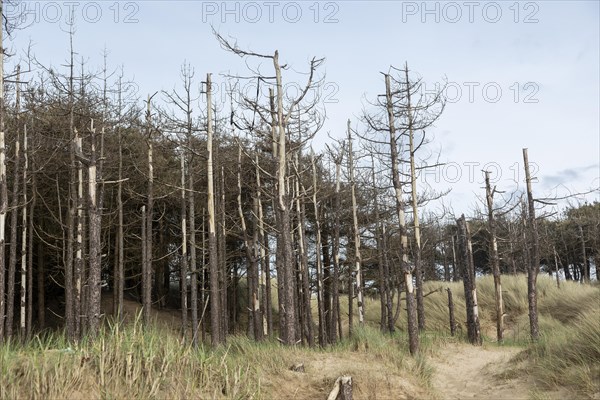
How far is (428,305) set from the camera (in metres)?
24.0

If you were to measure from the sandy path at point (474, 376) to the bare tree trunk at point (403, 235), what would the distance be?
37.9 inches

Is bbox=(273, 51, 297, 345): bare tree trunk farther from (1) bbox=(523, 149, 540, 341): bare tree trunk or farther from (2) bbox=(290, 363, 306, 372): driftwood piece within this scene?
(1) bbox=(523, 149, 540, 341): bare tree trunk

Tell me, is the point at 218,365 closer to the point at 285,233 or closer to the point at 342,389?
the point at 342,389

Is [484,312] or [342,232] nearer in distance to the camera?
[484,312]

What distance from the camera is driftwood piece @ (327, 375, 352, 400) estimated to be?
28.0ft

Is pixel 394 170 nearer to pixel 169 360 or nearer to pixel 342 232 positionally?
pixel 169 360

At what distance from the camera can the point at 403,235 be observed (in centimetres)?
1408

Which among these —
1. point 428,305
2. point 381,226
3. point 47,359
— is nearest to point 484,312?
point 428,305

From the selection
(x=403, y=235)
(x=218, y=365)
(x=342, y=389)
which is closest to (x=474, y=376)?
(x=403, y=235)

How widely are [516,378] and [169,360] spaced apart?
25.4 feet

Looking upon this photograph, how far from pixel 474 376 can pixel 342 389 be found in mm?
5608

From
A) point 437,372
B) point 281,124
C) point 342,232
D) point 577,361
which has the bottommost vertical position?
point 437,372

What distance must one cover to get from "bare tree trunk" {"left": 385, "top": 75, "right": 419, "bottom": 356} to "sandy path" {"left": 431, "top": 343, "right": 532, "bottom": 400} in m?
0.96

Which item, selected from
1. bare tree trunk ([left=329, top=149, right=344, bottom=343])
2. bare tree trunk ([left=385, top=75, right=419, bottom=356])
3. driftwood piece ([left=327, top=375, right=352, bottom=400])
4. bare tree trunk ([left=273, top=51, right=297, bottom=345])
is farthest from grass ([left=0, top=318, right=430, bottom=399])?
bare tree trunk ([left=329, top=149, right=344, bottom=343])
